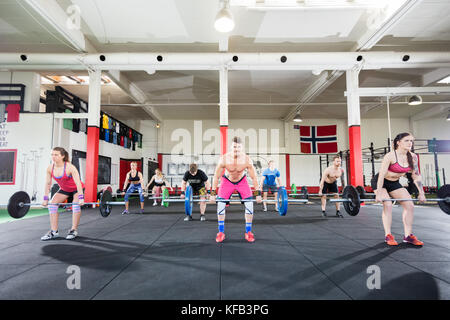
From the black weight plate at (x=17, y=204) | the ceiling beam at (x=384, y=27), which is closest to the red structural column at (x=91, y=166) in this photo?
the black weight plate at (x=17, y=204)

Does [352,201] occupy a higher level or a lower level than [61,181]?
lower

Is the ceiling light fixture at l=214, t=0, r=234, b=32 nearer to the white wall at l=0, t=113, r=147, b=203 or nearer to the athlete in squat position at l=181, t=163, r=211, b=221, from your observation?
the athlete in squat position at l=181, t=163, r=211, b=221

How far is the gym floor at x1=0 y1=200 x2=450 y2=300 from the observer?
4.60 ft

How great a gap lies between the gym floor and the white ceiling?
385cm

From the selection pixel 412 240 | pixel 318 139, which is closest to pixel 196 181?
pixel 412 240

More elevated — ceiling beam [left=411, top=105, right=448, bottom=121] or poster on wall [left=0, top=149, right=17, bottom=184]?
ceiling beam [left=411, top=105, right=448, bottom=121]

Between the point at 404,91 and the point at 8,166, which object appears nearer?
the point at 8,166

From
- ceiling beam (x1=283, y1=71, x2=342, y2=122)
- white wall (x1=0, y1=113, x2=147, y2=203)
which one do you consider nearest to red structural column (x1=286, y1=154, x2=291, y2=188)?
ceiling beam (x1=283, y1=71, x2=342, y2=122)

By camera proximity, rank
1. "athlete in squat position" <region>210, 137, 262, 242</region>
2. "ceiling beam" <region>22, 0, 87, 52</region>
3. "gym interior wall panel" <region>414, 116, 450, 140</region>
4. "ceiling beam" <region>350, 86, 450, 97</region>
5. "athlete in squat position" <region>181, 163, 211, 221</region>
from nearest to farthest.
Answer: "athlete in squat position" <region>210, 137, 262, 242</region>, "ceiling beam" <region>22, 0, 87, 52</region>, "athlete in squat position" <region>181, 163, 211, 221</region>, "ceiling beam" <region>350, 86, 450, 97</region>, "gym interior wall panel" <region>414, 116, 450, 140</region>

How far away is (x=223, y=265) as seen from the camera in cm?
187

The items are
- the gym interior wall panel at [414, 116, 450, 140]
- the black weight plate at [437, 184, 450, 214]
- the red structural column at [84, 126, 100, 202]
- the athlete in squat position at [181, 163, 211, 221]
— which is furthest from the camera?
the gym interior wall panel at [414, 116, 450, 140]

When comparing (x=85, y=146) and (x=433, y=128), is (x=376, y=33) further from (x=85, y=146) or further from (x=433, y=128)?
(x=433, y=128)

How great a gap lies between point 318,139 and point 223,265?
1087 centimetres

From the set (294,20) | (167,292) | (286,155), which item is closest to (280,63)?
(294,20)
